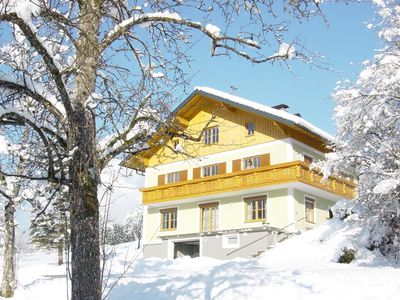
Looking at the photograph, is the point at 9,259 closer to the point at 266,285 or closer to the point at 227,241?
the point at 266,285

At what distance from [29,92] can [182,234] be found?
25246 mm

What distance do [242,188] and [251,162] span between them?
2.11 meters

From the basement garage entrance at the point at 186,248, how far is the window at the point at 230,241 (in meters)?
3.95

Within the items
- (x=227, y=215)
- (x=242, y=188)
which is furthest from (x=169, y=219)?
(x=242, y=188)

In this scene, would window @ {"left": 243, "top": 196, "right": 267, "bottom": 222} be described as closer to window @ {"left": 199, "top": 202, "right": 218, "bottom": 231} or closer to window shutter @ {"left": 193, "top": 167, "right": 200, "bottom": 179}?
window @ {"left": 199, "top": 202, "right": 218, "bottom": 231}

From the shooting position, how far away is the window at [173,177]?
108 feet

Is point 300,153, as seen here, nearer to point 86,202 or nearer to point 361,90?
point 361,90

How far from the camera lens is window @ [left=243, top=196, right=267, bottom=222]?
92.0ft

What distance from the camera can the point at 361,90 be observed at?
1650cm

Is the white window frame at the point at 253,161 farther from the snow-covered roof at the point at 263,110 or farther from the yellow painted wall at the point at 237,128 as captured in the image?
the snow-covered roof at the point at 263,110

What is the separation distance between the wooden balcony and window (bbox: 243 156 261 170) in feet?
3.89

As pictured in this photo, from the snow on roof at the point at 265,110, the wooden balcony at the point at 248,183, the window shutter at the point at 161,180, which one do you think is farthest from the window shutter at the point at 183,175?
the snow on roof at the point at 265,110

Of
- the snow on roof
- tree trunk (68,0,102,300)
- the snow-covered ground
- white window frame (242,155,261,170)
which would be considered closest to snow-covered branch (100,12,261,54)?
tree trunk (68,0,102,300)

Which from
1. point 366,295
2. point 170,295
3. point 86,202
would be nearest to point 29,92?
point 86,202
